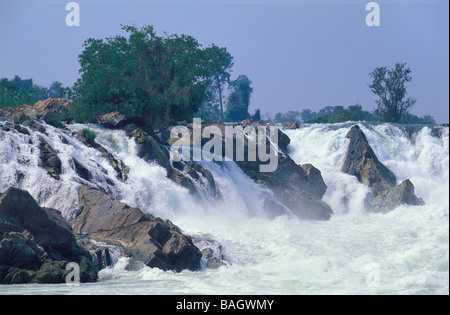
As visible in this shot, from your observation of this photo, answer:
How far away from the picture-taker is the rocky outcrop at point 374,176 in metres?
25.4

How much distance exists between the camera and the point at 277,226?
21.1 m

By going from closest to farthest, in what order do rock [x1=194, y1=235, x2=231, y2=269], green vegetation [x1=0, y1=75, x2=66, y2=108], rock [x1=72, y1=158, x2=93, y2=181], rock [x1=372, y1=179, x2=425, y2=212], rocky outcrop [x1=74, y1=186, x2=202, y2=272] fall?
1. rocky outcrop [x1=74, y1=186, x2=202, y2=272]
2. rock [x1=194, y1=235, x2=231, y2=269]
3. rock [x1=72, y1=158, x2=93, y2=181]
4. rock [x1=372, y1=179, x2=425, y2=212]
5. green vegetation [x1=0, y1=75, x2=66, y2=108]

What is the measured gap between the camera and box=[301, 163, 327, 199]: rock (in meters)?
27.7

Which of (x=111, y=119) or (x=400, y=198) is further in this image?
(x=111, y=119)

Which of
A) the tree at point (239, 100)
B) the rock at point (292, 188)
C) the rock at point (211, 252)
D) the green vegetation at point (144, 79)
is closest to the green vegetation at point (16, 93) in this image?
the green vegetation at point (144, 79)

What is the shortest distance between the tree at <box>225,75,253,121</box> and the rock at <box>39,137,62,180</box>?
52160mm

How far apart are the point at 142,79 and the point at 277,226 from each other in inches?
366

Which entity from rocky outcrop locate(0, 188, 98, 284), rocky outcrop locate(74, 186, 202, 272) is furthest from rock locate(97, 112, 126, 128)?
rocky outcrop locate(0, 188, 98, 284)

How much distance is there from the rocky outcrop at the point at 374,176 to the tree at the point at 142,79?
7636 mm

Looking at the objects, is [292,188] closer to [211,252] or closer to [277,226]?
[277,226]

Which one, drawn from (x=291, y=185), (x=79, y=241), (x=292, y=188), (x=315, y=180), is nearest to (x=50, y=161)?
(x=79, y=241)

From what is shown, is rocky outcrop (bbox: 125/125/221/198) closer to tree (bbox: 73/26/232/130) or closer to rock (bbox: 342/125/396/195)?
tree (bbox: 73/26/232/130)

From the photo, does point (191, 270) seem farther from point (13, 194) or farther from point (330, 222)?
point (330, 222)
